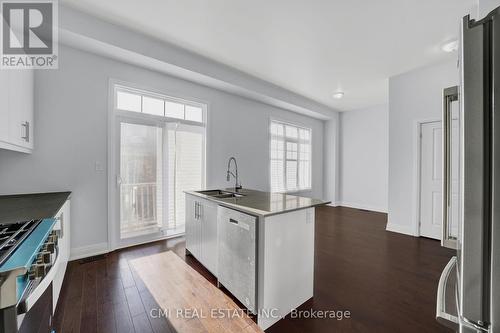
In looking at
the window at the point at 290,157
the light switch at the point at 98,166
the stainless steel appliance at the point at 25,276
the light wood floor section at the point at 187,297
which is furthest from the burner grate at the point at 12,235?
the window at the point at 290,157

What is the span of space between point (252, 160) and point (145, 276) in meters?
3.02

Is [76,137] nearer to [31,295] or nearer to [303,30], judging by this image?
[31,295]

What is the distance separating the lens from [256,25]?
255 centimetres

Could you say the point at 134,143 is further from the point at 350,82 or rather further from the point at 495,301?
the point at 350,82

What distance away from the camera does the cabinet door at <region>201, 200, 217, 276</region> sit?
7.25ft

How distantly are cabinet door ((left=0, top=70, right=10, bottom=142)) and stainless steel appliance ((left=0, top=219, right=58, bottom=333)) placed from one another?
84cm

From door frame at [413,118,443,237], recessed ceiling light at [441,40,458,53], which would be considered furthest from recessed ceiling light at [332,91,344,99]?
recessed ceiling light at [441,40,458,53]

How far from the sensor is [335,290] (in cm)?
210

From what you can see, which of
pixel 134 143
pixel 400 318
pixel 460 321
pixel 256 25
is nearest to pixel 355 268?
pixel 400 318

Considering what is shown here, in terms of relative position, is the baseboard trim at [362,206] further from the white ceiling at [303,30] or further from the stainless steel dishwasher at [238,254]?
the stainless steel dishwasher at [238,254]

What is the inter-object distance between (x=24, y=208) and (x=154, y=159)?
1.72m

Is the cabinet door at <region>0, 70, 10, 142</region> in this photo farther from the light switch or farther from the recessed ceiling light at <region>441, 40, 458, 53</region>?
the recessed ceiling light at <region>441, 40, 458, 53</region>

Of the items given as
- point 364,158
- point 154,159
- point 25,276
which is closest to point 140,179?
point 154,159

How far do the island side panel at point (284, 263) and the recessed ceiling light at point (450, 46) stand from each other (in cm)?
325
